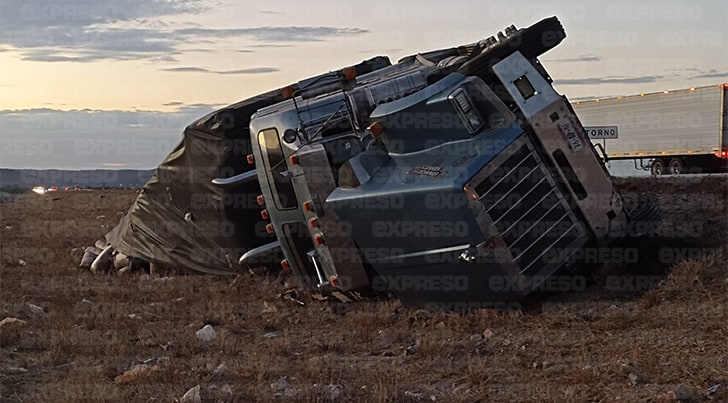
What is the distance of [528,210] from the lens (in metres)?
7.49

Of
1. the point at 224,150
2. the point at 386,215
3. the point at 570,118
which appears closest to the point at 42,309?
the point at 224,150

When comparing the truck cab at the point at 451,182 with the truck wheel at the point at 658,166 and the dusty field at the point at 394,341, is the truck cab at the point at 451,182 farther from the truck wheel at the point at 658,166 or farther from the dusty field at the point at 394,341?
the truck wheel at the point at 658,166

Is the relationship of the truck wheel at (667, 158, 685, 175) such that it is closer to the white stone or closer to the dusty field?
the dusty field

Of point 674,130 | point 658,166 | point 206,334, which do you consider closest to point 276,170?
point 206,334

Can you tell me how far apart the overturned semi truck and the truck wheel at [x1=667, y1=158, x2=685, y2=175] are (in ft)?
76.7

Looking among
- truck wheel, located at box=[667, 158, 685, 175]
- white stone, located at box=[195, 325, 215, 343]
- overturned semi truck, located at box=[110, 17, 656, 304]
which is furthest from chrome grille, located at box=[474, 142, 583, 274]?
truck wheel, located at box=[667, 158, 685, 175]

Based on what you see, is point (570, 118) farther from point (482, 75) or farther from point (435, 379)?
point (435, 379)

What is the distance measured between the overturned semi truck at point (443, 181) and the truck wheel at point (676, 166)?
23376 mm

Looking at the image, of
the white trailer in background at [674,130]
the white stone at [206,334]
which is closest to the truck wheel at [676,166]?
the white trailer in background at [674,130]

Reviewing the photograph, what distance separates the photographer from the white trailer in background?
2875 cm

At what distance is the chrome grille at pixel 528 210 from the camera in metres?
7.32

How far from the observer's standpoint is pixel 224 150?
1035cm

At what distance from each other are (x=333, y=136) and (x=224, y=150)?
2453mm

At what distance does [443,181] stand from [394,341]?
54.1 inches
